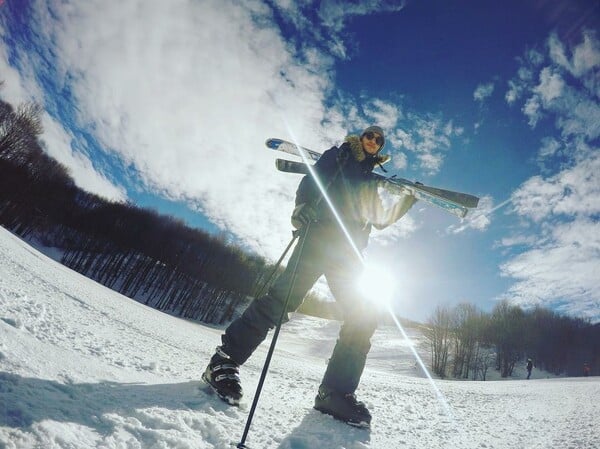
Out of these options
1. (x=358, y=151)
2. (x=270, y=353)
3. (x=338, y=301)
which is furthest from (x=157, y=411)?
(x=358, y=151)

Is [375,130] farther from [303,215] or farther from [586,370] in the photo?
[586,370]

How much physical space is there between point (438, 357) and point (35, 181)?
60.0m

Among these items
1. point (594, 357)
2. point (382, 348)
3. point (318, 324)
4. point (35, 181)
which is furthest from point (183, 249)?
point (594, 357)

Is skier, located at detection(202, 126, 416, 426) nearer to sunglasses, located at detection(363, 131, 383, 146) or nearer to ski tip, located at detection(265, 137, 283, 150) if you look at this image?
sunglasses, located at detection(363, 131, 383, 146)

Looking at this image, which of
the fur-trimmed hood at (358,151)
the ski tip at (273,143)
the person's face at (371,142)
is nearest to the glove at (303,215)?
Answer: the fur-trimmed hood at (358,151)

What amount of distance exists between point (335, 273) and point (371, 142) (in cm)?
135

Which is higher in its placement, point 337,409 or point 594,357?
point 594,357

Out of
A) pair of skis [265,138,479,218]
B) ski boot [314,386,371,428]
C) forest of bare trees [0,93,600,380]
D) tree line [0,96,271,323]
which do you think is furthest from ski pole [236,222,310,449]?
forest of bare trees [0,93,600,380]

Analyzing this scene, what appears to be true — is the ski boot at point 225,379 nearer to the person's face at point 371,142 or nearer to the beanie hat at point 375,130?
the person's face at point 371,142

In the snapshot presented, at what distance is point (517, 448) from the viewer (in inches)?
76.8

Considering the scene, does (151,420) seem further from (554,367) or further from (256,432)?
(554,367)

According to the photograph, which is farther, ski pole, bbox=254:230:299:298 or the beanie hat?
the beanie hat

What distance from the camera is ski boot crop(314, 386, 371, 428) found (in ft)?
6.19

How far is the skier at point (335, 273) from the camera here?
6.48ft
